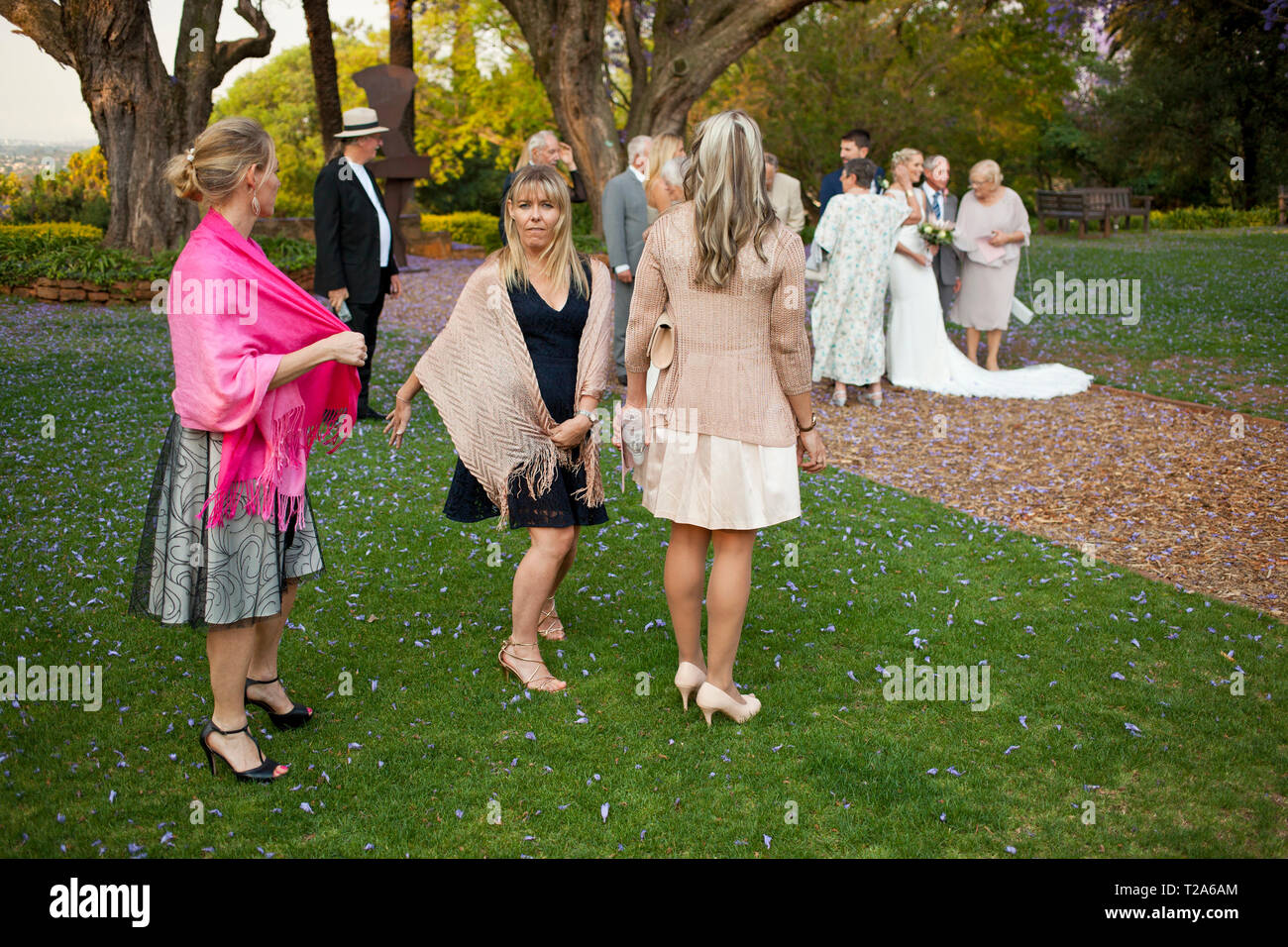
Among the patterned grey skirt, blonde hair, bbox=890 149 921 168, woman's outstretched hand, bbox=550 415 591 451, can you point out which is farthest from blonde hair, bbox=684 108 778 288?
blonde hair, bbox=890 149 921 168

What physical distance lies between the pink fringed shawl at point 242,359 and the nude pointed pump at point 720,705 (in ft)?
5.52

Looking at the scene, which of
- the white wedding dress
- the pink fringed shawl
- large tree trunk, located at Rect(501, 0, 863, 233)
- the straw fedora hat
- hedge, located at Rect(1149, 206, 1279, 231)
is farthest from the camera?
hedge, located at Rect(1149, 206, 1279, 231)

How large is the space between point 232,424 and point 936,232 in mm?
8430

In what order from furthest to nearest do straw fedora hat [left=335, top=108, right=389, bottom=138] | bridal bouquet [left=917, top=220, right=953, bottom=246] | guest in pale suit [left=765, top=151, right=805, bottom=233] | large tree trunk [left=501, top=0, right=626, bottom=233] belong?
large tree trunk [left=501, top=0, right=626, bottom=233] < guest in pale suit [left=765, top=151, right=805, bottom=233] < bridal bouquet [left=917, top=220, right=953, bottom=246] < straw fedora hat [left=335, top=108, right=389, bottom=138]

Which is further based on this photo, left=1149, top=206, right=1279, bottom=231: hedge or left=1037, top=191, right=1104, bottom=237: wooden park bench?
left=1149, top=206, right=1279, bottom=231: hedge

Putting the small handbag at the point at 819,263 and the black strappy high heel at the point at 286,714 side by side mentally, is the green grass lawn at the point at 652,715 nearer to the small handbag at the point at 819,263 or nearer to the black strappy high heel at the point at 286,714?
the black strappy high heel at the point at 286,714

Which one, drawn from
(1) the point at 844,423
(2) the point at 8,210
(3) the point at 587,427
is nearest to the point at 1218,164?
(1) the point at 844,423

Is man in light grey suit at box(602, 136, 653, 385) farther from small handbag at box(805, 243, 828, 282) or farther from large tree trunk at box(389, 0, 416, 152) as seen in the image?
large tree trunk at box(389, 0, 416, 152)

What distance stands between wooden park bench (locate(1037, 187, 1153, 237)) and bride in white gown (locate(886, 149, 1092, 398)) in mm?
19675

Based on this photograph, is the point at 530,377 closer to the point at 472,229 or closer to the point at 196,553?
the point at 196,553

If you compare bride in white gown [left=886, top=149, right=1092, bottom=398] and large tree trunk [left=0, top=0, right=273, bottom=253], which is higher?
large tree trunk [left=0, top=0, right=273, bottom=253]

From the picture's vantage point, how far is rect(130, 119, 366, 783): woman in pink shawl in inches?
131

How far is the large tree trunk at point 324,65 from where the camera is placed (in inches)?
789

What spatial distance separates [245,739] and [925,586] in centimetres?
347
